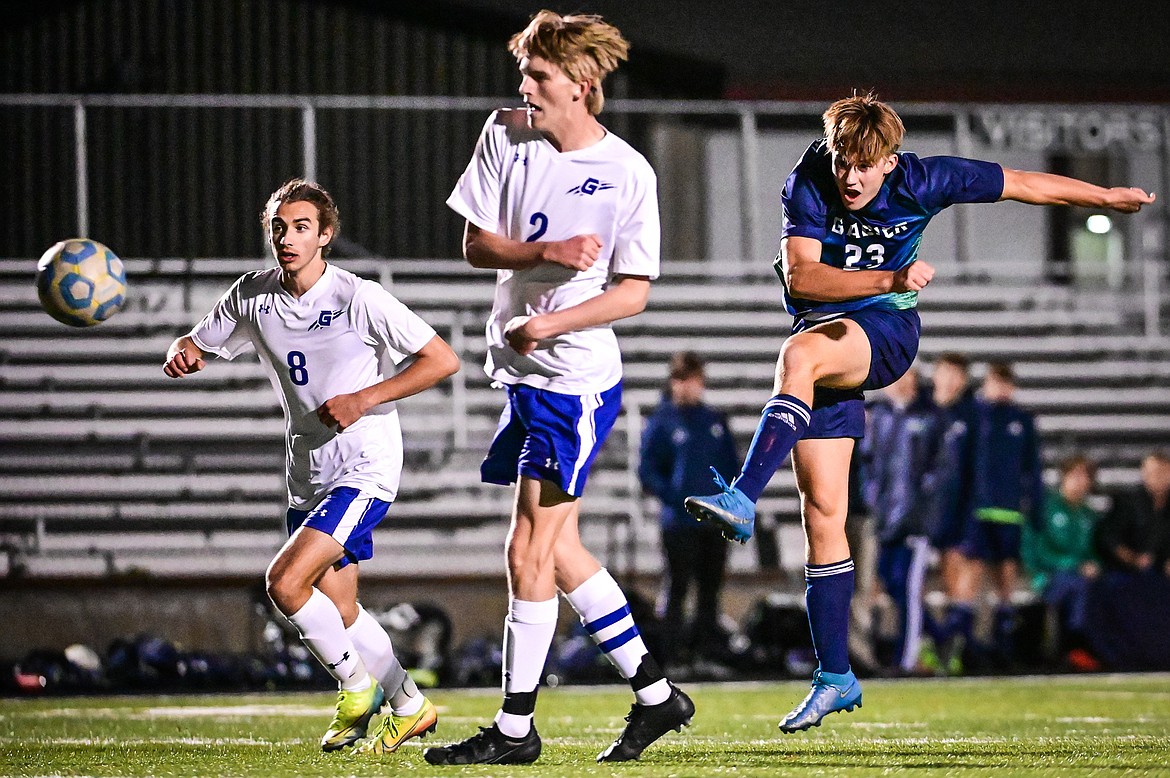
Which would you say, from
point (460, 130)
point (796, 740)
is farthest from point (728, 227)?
point (796, 740)

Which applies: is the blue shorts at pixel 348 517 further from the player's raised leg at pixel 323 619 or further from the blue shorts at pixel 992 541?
the blue shorts at pixel 992 541

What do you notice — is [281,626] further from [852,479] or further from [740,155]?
[740,155]

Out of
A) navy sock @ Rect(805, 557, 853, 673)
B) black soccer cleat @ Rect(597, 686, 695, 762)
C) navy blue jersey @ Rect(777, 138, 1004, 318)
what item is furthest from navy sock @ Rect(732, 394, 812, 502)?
black soccer cleat @ Rect(597, 686, 695, 762)

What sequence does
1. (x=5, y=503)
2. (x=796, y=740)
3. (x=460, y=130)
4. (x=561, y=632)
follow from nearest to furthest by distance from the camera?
1. (x=796, y=740)
2. (x=561, y=632)
3. (x=5, y=503)
4. (x=460, y=130)

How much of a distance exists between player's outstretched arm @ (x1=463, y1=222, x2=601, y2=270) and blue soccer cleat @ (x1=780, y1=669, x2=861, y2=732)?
1.56 m

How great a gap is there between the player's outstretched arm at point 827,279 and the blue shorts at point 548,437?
29.9 inches

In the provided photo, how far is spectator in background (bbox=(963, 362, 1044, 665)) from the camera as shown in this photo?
1157cm

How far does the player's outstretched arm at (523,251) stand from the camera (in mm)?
4750

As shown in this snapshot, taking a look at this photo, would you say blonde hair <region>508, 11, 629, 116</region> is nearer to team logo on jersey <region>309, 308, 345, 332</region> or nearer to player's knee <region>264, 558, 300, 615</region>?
team logo on jersey <region>309, 308, 345, 332</region>

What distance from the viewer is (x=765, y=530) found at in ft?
45.5

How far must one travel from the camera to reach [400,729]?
18.1 ft

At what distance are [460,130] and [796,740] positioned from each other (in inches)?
449

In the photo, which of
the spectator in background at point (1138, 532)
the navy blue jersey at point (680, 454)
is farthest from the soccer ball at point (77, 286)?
the spectator in background at point (1138, 532)

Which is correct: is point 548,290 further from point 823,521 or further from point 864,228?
point 823,521
